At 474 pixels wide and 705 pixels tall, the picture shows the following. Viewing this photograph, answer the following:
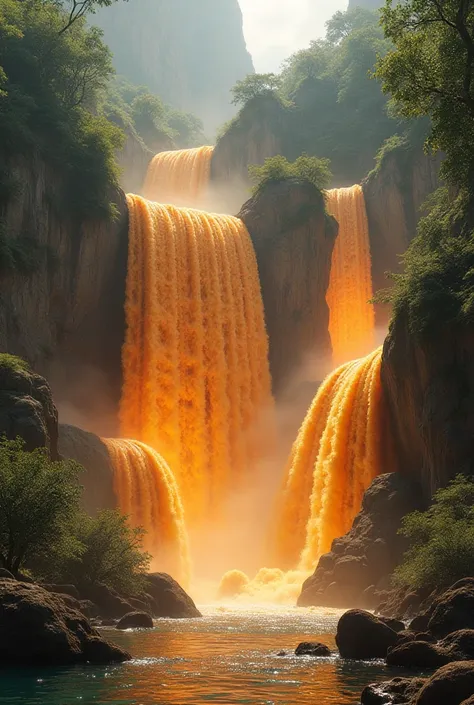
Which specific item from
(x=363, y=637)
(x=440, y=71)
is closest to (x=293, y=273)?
(x=440, y=71)

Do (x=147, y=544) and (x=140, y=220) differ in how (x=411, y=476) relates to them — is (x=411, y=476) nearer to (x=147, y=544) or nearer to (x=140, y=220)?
(x=147, y=544)

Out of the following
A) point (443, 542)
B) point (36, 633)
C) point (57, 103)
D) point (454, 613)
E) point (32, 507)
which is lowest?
point (36, 633)

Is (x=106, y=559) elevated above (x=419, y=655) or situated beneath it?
elevated above

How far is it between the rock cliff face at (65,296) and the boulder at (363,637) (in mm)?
25084

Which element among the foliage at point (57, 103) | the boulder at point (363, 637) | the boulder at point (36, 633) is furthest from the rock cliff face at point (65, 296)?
the boulder at point (363, 637)

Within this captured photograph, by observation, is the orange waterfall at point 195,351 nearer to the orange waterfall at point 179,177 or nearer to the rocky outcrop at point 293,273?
the rocky outcrop at point 293,273

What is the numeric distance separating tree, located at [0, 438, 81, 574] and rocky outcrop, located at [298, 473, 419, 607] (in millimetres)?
14205

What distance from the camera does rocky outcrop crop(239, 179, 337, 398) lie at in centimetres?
5728

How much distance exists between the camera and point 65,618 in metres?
16.9

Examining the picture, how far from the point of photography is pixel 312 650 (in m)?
18.8

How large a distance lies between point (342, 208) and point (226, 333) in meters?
19.0

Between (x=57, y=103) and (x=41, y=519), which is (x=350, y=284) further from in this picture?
(x=41, y=519)

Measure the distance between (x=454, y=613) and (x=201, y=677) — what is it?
675 cm

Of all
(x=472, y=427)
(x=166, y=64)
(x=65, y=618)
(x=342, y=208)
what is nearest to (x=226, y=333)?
(x=342, y=208)
